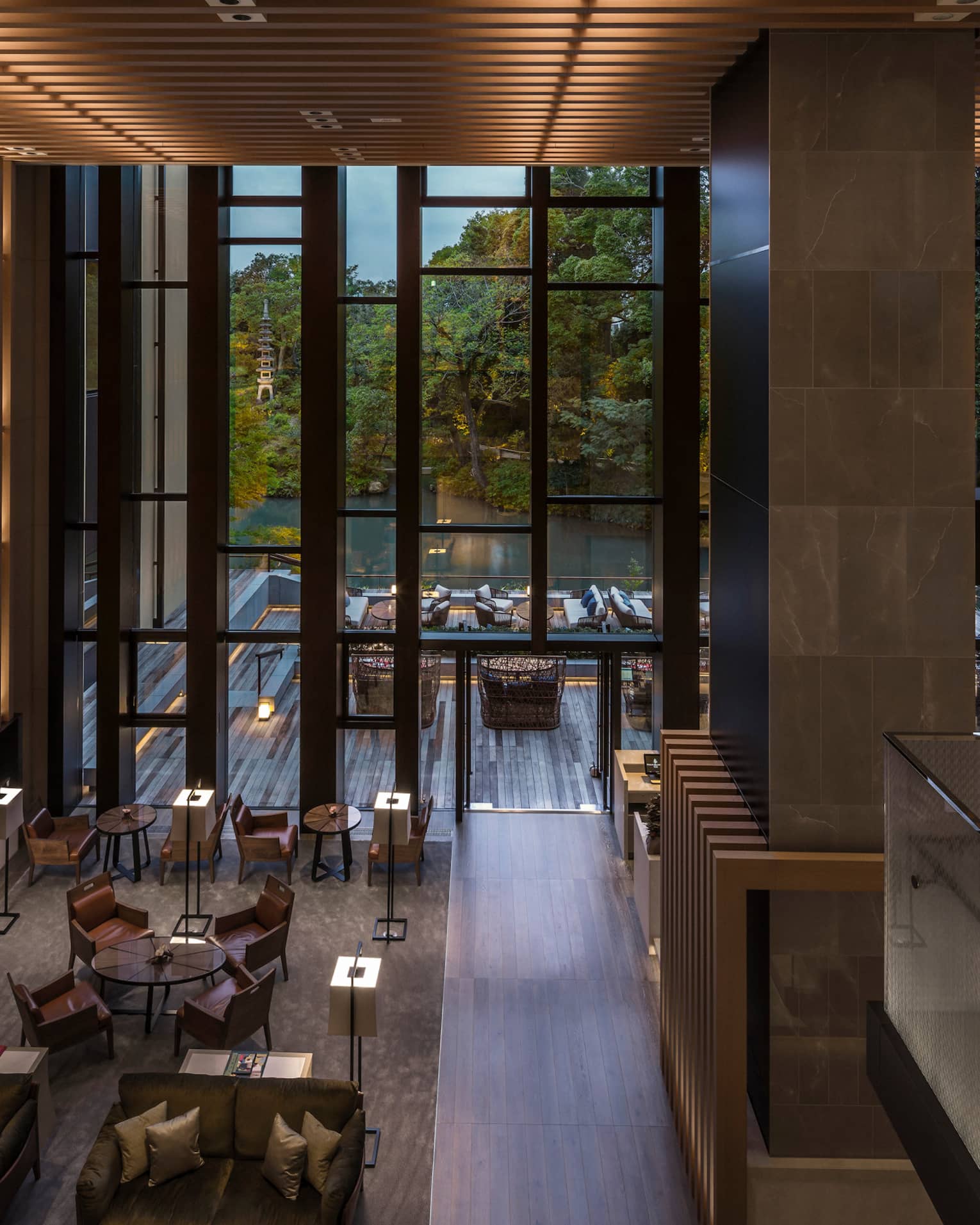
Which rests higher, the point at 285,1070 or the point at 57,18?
the point at 57,18

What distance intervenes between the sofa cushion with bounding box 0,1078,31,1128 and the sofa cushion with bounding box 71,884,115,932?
7.75 ft

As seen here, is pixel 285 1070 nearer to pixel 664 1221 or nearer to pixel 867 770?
pixel 664 1221

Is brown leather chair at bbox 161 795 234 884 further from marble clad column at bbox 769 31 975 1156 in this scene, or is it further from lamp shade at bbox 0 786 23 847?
marble clad column at bbox 769 31 975 1156

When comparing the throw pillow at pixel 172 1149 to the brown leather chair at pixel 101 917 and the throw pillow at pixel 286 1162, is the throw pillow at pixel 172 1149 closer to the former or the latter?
the throw pillow at pixel 286 1162

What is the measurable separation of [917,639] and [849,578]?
0.46m

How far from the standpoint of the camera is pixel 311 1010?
808 centimetres

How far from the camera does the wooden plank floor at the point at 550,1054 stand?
6.12 metres

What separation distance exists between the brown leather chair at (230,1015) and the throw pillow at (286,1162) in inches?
57.2

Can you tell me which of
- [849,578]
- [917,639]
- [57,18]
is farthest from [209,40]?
[917,639]

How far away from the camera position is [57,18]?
523cm

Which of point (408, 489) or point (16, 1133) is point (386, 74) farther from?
point (16, 1133)

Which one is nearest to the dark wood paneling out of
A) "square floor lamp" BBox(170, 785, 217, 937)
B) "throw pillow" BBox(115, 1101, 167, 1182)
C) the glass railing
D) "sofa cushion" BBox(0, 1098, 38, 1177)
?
the glass railing

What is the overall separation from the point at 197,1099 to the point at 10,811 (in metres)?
4.32

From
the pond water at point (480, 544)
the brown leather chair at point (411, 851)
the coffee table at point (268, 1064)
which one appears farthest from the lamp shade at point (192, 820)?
the pond water at point (480, 544)
